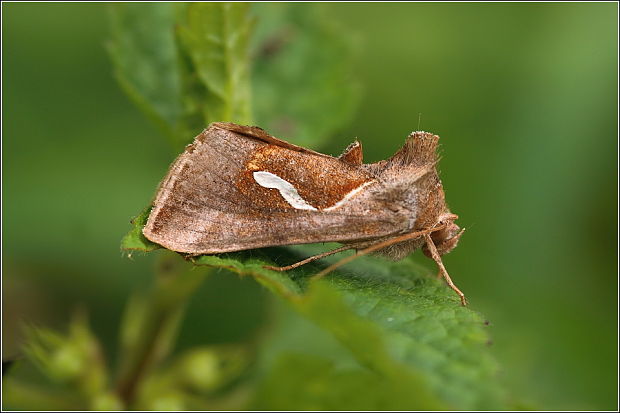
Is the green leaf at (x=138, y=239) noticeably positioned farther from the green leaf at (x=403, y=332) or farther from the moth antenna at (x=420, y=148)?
the moth antenna at (x=420, y=148)

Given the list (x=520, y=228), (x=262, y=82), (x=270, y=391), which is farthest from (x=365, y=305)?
(x=520, y=228)

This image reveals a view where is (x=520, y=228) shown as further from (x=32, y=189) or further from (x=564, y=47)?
(x=32, y=189)

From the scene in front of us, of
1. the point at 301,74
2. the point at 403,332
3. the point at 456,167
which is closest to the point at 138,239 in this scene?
the point at 403,332

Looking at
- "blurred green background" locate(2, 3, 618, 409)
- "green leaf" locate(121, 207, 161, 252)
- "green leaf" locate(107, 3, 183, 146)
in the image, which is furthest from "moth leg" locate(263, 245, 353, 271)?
"blurred green background" locate(2, 3, 618, 409)

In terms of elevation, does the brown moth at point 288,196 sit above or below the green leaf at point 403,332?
above

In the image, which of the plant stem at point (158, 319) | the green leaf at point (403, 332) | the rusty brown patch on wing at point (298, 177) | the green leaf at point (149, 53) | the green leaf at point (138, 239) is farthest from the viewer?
the green leaf at point (149, 53)

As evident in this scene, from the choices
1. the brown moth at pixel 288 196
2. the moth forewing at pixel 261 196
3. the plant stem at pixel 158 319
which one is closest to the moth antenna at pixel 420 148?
the brown moth at pixel 288 196

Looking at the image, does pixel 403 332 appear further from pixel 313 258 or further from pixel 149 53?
pixel 149 53
